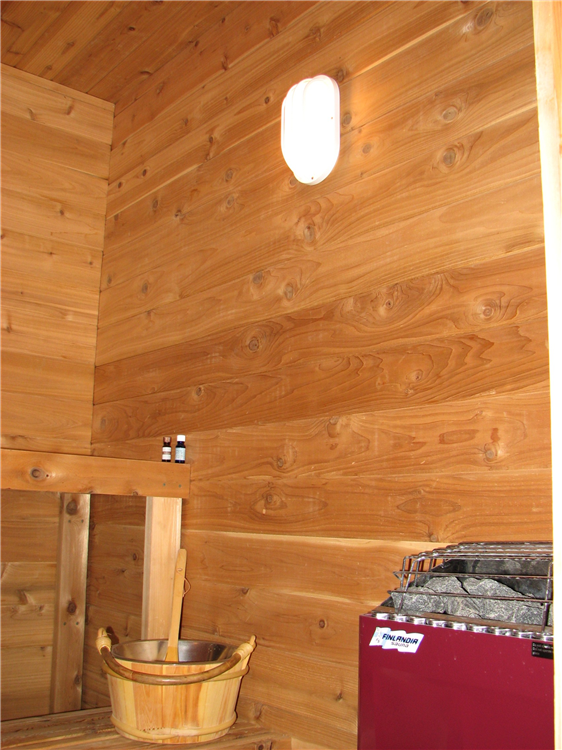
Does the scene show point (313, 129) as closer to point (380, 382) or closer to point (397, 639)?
point (380, 382)

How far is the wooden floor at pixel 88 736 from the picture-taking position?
1.74 meters

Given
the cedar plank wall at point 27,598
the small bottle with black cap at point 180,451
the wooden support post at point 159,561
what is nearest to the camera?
the wooden support post at point 159,561

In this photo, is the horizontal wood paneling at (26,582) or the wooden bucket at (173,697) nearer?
the wooden bucket at (173,697)

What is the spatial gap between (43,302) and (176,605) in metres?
1.31

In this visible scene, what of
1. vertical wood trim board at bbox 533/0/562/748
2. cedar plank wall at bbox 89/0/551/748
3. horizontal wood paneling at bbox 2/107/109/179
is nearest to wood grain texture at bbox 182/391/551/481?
cedar plank wall at bbox 89/0/551/748

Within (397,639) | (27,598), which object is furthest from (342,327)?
(27,598)

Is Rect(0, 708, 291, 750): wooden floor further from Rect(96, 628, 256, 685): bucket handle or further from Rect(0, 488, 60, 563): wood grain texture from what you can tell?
Rect(0, 488, 60, 563): wood grain texture

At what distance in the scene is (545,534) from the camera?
4.50 feet

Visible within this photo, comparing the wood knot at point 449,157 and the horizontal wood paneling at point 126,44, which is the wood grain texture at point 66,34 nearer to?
the horizontal wood paneling at point 126,44

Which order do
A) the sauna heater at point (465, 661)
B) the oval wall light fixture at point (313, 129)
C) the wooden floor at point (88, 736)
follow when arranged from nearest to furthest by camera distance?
the sauna heater at point (465, 661), the wooden floor at point (88, 736), the oval wall light fixture at point (313, 129)

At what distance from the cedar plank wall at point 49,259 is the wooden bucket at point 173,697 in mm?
1140

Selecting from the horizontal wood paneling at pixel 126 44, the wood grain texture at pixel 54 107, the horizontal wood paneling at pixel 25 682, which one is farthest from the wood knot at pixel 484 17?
the horizontal wood paneling at pixel 25 682

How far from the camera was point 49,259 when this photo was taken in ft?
9.30

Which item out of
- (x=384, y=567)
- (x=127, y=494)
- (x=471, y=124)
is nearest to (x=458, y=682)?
(x=384, y=567)
